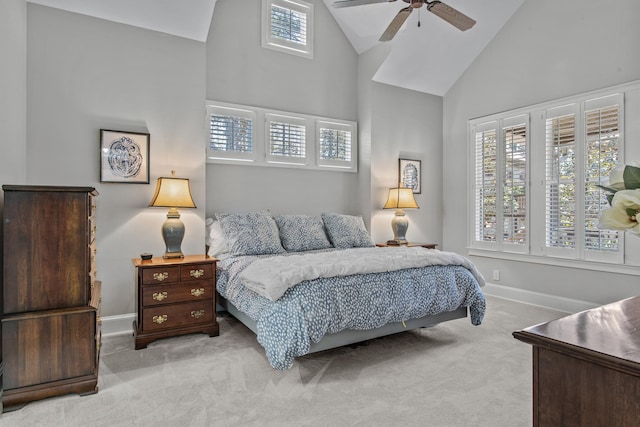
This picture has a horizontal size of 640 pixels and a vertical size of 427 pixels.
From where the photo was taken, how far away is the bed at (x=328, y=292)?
249 cm

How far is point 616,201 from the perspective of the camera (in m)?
0.77

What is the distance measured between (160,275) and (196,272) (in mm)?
293

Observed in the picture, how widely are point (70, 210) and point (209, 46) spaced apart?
260 cm

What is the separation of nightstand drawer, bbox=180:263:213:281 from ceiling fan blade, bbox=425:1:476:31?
9.64 feet

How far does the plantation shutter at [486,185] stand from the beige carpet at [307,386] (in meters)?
1.96

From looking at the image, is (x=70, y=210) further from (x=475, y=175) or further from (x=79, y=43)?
(x=475, y=175)

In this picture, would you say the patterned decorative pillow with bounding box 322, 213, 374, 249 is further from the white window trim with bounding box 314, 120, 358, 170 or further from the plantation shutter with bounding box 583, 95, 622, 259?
the plantation shutter with bounding box 583, 95, 622, 259

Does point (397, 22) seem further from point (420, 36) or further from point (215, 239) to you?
A: point (215, 239)

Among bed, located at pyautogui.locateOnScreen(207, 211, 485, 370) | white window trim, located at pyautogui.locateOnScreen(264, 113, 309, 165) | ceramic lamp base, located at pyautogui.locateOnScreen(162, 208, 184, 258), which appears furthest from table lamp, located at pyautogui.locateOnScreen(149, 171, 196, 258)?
white window trim, located at pyautogui.locateOnScreen(264, 113, 309, 165)

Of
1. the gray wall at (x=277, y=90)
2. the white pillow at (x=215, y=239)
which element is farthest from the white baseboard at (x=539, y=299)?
the white pillow at (x=215, y=239)

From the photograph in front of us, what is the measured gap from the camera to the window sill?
148 inches

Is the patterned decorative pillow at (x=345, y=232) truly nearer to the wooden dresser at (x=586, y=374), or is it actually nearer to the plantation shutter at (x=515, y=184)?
the plantation shutter at (x=515, y=184)

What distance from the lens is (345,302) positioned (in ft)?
8.64

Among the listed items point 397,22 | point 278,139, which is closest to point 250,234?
point 278,139
